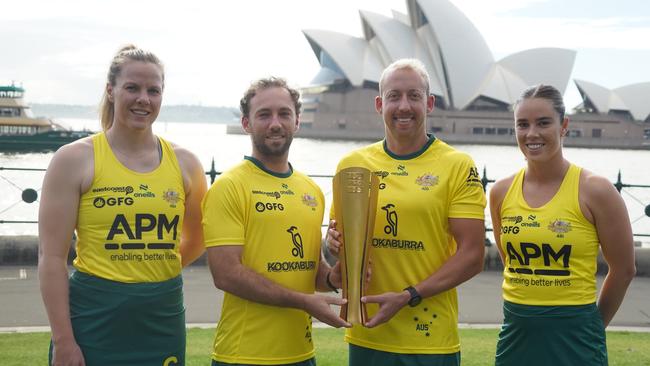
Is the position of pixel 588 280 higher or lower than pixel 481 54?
lower

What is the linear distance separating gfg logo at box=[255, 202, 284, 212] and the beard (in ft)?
0.64

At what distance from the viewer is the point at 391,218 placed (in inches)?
107

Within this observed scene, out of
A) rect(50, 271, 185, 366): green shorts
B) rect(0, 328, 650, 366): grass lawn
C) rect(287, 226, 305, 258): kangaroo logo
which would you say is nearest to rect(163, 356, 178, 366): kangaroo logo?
rect(50, 271, 185, 366): green shorts

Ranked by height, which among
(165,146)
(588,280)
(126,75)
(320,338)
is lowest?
(320,338)

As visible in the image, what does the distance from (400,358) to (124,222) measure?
115 cm

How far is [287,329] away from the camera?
262 cm

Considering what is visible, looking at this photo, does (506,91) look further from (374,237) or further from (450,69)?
(374,237)

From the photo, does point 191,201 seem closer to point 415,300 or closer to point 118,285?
point 118,285

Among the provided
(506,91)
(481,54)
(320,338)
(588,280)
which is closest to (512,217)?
(588,280)

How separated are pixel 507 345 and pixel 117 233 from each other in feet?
5.13

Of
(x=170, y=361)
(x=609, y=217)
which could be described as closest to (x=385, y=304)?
(x=170, y=361)

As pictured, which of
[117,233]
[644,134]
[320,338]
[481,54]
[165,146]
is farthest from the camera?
[644,134]

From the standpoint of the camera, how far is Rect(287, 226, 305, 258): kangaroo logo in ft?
8.63

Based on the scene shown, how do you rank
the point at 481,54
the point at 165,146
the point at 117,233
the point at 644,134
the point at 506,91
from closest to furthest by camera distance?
the point at 117,233, the point at 165,146, the point at 481,54, the point at 506,91, the point at 644,134
